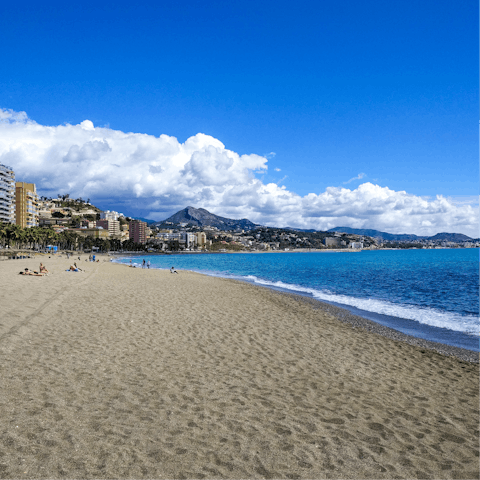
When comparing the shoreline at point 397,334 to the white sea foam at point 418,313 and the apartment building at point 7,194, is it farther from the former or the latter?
the apartment building at point 7,194

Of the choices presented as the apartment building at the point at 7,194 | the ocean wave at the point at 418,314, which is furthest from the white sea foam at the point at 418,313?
the apartment building at the point at 7,194

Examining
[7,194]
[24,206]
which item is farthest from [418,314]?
[24,206]

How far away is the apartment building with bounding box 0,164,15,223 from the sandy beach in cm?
12302

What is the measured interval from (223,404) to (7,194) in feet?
453

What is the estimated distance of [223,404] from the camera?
19.8 ft

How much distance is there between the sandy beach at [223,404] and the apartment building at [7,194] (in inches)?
4843

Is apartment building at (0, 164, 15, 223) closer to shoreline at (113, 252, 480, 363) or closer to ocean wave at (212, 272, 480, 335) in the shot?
ocean wave at (212, 272, 480, 335)

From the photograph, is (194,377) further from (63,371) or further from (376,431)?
(376,431)

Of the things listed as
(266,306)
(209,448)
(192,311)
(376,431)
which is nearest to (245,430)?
(209,448)

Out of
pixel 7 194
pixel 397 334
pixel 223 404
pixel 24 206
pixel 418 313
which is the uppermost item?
pixel 7 194

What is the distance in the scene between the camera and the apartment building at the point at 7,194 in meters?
112

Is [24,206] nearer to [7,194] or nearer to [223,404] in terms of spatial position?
[7,194]

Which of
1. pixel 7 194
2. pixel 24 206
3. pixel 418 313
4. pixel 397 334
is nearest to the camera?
pixel 397 334

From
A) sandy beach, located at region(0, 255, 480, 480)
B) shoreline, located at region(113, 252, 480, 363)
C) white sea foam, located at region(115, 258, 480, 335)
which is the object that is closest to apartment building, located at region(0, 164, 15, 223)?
white sea foam, located at region(115, 258, 480, 335)
